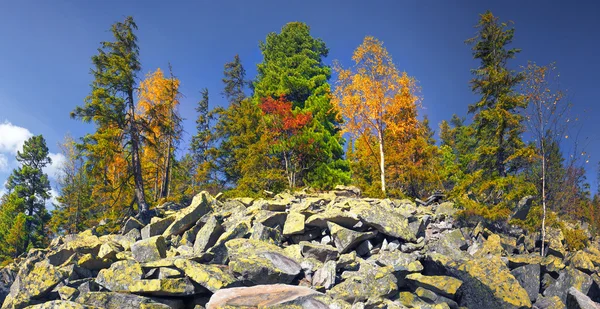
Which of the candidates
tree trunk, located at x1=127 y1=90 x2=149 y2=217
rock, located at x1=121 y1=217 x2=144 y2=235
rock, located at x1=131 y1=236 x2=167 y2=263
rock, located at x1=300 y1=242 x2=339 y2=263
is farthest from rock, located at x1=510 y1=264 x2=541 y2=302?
tree trunk, located at x1=127 y1=90 x2=149 y2=217

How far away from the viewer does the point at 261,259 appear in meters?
7.71

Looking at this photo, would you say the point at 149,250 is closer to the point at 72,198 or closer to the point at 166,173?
the point at 166,173

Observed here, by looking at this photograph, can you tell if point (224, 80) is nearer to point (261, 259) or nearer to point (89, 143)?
point (89, 143)

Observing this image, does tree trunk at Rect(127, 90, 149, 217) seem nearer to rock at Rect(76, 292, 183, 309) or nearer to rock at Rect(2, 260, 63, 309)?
rock at Rect(2, 260, 63, 309)

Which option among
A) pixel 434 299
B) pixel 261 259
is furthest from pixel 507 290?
pixel 261 259

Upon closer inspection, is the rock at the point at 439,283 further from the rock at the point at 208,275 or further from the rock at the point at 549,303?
the rock at the point at 208,275

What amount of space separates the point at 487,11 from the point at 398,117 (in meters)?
8.32

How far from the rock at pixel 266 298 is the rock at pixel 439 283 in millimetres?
2781

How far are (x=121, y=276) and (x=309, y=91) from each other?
23574 millimetres

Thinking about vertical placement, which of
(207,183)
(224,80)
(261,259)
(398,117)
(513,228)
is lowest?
(261,259)

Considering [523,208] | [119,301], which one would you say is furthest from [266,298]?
[523,208]

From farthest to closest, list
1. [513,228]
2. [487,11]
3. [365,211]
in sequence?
[487,11], [513,228], [365,211]

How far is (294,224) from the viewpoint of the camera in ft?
35.3

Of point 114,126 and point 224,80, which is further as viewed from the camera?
point 224,80
